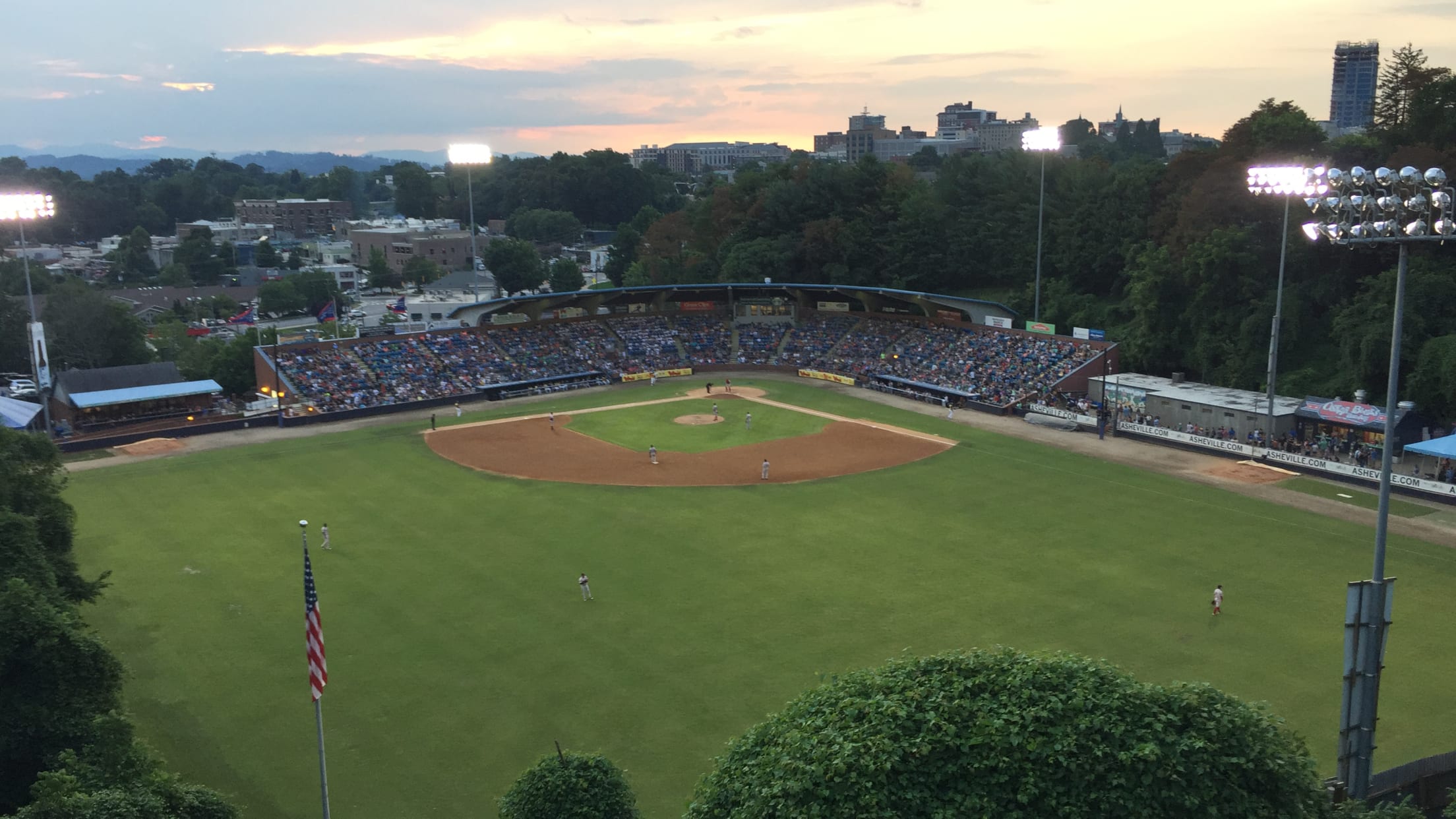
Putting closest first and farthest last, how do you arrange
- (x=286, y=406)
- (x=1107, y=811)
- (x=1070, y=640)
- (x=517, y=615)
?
(x=1107, y=811) → (x=1070, y=640) → (x=517, y=615) → (x=286, y=406)

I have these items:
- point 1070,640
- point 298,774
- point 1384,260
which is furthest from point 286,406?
point 1384,260

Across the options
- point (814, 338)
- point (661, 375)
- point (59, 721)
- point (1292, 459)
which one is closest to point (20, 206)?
point (661, 375)

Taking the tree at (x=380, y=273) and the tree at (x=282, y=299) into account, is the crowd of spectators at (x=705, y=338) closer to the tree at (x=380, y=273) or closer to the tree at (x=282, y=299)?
the tree at (x=282, y=299)

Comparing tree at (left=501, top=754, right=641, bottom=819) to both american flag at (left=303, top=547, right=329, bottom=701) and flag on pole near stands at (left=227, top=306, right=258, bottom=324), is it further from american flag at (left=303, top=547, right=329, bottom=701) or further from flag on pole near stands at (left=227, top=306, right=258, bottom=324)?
flag on pole near stands at (left=227, top=306, right=258, bottom=324)

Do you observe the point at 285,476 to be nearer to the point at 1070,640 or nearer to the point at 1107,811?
the point at 1070,640

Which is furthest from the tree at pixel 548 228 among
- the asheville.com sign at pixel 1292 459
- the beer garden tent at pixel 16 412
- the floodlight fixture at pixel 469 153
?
the asheville.com sign at pixel 1292 459

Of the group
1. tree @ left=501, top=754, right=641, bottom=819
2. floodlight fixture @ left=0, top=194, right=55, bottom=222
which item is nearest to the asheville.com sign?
tree @ left=501, top=754, right=641, bottom=819
